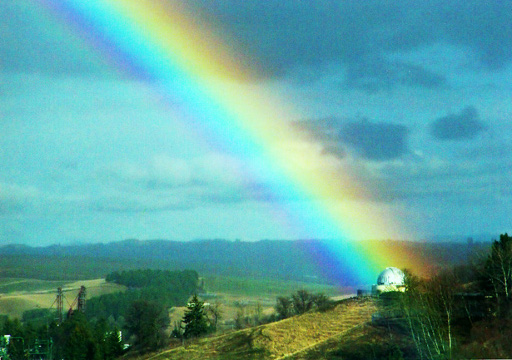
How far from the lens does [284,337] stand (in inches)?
3302

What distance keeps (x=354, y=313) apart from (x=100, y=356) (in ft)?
137

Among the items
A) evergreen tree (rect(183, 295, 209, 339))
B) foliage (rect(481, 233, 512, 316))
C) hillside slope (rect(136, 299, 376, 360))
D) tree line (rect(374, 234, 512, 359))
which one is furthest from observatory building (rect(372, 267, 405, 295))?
evergreen tree (rect(183, 295, 209, 339))

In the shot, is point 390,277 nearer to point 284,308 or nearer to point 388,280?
point 388,280

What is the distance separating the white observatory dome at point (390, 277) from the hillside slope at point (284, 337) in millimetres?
4846

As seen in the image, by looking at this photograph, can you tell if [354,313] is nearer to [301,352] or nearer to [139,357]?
[301,352]

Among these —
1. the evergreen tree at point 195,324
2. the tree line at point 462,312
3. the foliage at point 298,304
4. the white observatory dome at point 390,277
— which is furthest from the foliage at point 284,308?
the tree line at point 462,312

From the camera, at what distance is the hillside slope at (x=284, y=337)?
7988 centimetres

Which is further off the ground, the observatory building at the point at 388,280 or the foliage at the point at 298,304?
the observatory building at the point at 388,280

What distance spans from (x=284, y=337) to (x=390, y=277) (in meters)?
20.4

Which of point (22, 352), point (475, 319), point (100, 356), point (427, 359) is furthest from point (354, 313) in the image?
point (22, 352)

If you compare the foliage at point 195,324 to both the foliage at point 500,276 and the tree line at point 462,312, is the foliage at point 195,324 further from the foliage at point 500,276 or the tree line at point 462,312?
the foliage at point 500,276

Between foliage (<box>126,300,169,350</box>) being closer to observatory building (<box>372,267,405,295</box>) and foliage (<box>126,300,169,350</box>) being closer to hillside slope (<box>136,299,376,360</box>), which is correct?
hillside slope (<box>136,299,376,360</box>)

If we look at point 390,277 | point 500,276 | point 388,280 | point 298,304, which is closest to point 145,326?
point 298,304

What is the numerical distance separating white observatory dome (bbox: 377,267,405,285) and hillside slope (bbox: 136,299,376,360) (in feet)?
15.9
